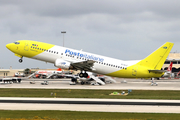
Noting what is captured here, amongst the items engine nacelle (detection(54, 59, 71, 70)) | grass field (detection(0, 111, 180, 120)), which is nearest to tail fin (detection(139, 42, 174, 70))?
engine nacelle (detection(54, 59, 71, 70))

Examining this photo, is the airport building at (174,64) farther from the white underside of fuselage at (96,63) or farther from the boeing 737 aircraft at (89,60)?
the white underside of fuselage at (96,63)

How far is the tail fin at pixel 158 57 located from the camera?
2405 inches

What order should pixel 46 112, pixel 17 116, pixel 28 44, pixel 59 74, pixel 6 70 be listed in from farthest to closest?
1. pixel 6 70
2. pixel 59 74
3. pixel 28 44
4. pixel 46 112
5. pixel 17 116

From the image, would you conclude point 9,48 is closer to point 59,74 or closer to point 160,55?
point 160,55

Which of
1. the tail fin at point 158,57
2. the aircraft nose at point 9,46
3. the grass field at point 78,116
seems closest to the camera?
the grass field at point 78,116

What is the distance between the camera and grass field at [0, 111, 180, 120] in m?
22.7

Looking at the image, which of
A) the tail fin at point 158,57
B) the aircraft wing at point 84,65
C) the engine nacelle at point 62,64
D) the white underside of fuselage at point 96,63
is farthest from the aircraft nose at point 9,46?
the tail fin at point 158,57

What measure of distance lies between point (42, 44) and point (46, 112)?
34344mm

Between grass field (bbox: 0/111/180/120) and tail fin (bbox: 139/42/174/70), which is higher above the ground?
tail fin (bbox: 139/42/174/70)

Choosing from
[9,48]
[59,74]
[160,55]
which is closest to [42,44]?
[9,48]

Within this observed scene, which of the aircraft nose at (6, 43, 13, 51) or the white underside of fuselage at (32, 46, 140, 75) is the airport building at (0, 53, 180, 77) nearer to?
the white underside of fuselage at (32, 46, 140, 75)

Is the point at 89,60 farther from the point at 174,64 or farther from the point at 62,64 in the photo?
the point at 174,64

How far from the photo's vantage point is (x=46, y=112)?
25.4 metres

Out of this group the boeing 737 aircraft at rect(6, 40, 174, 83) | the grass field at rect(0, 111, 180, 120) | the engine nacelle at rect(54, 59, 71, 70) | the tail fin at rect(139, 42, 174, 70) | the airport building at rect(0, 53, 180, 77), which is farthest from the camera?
the airport building at rect(0, 53, 180, 77)
